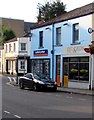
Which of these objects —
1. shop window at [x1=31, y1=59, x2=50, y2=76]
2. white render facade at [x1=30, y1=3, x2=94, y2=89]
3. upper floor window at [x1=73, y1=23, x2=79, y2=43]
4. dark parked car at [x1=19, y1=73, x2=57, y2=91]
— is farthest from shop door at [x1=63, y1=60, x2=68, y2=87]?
dark parked car at [x1=19, y1=73, x2=57, y2=91]

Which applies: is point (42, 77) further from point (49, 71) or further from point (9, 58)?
point (9, 58)

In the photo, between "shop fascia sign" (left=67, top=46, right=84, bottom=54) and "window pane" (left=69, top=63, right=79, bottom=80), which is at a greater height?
"shop fascia sign" (left=67, top=46, right=84, bottom=54)

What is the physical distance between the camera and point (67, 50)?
3309 cm

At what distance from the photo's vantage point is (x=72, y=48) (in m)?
32.2

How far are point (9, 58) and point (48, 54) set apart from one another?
30599 millimetres

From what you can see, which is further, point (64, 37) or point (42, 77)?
point (64, 37)

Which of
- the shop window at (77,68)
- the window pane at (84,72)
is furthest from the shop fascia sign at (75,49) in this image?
the window pane at (84,72)

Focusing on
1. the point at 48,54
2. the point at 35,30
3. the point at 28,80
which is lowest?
the point at 28,80

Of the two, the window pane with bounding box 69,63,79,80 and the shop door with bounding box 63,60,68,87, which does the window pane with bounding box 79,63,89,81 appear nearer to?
the window pane with bounding box 69,63,79,80

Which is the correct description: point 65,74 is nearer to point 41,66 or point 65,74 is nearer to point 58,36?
point 58,36

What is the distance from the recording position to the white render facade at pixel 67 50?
1180 inches

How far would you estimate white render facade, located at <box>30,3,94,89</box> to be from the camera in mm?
29984

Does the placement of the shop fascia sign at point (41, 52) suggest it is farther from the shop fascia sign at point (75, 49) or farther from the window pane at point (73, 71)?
the window pane at point (73, 71)

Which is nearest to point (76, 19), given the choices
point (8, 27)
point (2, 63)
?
point (2, 63)
